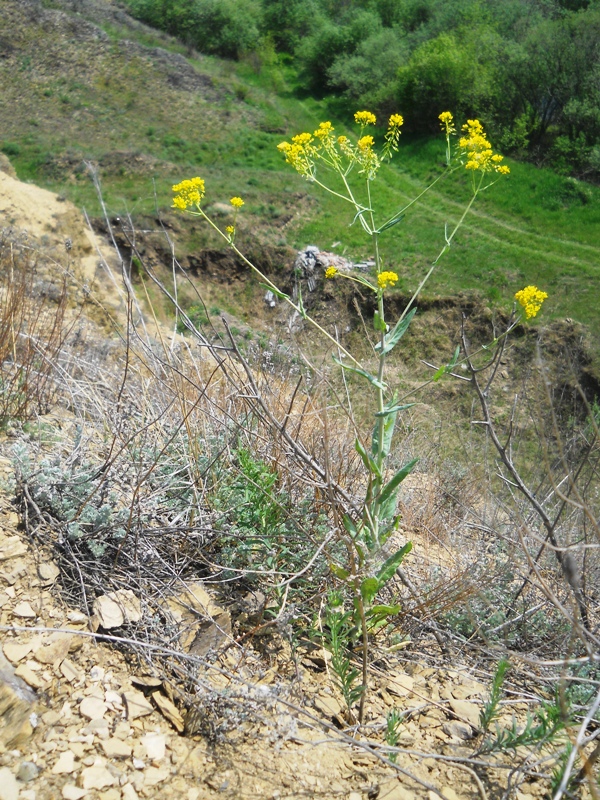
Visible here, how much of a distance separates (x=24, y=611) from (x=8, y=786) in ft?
1.71

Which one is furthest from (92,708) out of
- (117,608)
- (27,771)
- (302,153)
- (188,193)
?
(302,153)

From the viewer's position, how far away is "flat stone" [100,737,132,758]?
1515 millimetres

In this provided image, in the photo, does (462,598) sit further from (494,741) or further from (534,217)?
(534,217)

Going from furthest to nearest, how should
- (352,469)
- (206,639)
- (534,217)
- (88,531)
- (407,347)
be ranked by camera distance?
(534,217)
(407,347)
(352,469)
(88,531)
(206,639)

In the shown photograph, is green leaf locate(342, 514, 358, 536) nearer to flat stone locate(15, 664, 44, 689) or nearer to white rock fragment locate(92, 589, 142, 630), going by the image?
white rock fragment locate(92, 589, 142, 630)

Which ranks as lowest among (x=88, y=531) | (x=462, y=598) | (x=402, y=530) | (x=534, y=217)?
(x=534, y=217)

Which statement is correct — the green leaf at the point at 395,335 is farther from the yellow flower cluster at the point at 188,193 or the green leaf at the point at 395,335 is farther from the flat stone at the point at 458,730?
the flat stone at the point at 458,730

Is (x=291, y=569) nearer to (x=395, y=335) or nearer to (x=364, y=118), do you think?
(x=395, y=335)

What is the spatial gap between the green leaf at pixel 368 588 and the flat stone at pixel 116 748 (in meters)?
0.78

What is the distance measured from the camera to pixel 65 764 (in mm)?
1451

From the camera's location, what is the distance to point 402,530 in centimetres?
323

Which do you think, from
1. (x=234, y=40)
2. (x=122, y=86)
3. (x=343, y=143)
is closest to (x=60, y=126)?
(x=122, y=86)

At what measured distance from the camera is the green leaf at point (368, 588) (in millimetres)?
1804

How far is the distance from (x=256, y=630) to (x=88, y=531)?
67cm
